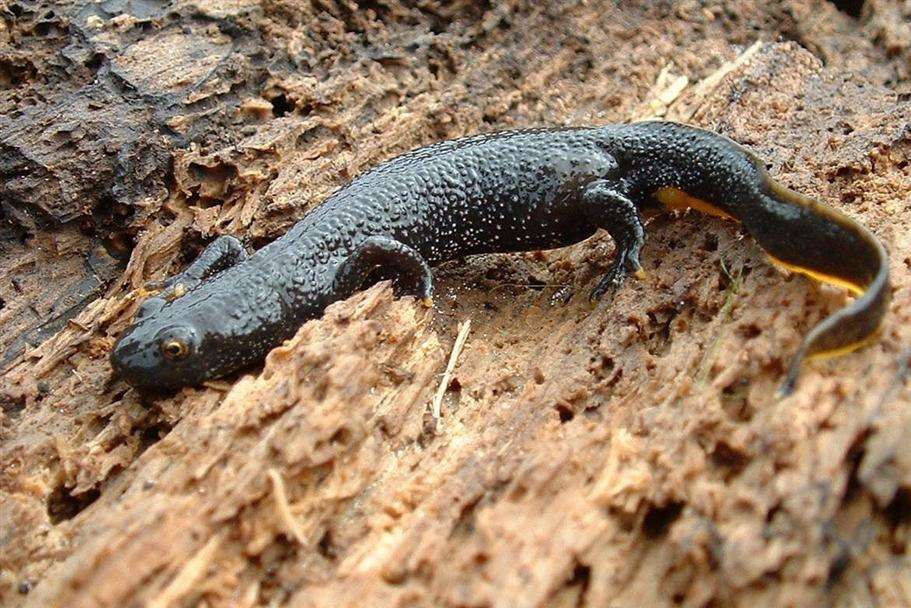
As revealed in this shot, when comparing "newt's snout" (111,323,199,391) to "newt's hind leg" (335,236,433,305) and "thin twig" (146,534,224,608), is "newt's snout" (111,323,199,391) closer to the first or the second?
"newt's hind leg" (335,236,433,305)

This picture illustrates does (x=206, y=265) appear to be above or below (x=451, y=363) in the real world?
above

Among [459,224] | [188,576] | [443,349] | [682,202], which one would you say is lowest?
[443,349]

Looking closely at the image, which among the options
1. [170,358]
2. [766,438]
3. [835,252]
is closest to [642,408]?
[766,438]

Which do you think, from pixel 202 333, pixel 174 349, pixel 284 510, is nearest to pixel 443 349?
pixel 202 333

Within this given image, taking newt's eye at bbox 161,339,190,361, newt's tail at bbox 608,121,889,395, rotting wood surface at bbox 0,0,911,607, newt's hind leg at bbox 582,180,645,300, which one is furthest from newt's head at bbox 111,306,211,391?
newt's tail at bbox 608,121,889,395

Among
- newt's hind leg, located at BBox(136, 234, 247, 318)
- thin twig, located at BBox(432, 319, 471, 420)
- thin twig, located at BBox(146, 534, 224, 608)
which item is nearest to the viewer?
thin twig, located at BBox(146, 534, 224, 608)

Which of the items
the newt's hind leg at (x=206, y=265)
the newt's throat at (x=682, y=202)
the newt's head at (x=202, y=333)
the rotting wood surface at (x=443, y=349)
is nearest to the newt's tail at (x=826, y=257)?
the rotting wood surface at (x=443, y=349)

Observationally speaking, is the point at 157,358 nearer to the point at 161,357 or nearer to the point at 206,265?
the point at 161,357
